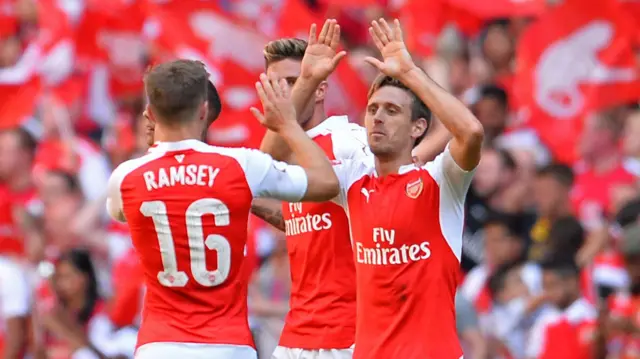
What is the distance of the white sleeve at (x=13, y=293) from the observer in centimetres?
1368

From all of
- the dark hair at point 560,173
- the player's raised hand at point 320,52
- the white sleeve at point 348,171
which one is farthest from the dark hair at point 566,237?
the player's raised hand at point 320,52

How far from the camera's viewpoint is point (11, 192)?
50.7ft

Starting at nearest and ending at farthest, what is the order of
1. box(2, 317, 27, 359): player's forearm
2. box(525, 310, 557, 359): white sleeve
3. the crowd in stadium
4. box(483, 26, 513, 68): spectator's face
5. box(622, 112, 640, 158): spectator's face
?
box(525, 310, 557, 359): white sleeve < the crowd in stadium < box(2, 317, 27, 359): player's forearm < box(622, 112, 640, 158): spectator's face < box(483, 26, 513, 68): spectator's face

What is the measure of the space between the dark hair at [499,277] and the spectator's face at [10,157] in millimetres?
4534

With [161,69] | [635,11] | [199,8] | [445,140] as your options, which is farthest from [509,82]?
[161,69]

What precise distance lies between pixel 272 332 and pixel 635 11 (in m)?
4.49

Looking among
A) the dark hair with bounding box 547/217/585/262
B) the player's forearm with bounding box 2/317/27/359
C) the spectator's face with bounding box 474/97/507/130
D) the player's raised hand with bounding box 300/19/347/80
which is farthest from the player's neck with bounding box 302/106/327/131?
the spectator's face with bounding box 474/97/507/130

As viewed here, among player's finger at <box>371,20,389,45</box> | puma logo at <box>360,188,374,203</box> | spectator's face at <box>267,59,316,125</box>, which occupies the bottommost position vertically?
puma logo at <box>360,188,374,203</box>

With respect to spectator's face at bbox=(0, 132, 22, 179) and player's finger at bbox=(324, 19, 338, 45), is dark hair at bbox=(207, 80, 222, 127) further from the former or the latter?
spectator's face at bbox=(0, 132, 22, 179)

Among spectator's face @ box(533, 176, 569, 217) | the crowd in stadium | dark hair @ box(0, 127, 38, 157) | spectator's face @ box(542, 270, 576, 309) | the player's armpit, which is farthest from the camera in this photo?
dark hair @ box(0, 127, 38, 157)

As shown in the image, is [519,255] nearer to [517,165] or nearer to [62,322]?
[517,165]

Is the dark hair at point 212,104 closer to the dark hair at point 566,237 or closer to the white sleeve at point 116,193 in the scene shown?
the white sleeve at point 116,193

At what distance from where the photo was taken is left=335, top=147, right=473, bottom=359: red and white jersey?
28.7ft

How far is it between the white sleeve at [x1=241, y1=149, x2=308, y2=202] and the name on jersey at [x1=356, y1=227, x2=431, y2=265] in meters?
0.58
